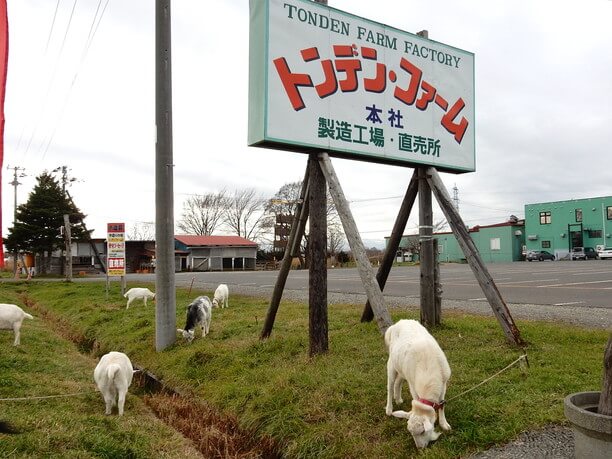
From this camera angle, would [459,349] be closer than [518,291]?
Yes

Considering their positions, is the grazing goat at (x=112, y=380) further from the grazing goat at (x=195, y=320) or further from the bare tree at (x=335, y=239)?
the bare tree at (x=335, y=239)

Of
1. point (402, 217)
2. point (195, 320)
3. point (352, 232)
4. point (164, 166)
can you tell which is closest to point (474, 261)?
point (402, 217)

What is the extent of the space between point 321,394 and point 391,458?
1.47 meters

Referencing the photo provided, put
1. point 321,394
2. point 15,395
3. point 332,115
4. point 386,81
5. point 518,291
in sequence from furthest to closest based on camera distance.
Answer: point 518,291
point 386,81
point 332,115
point 15,395
point 321,394

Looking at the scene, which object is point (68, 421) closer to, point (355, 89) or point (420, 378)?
point (420, 378)

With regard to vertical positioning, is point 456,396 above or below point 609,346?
below

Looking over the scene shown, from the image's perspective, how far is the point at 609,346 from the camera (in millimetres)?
3264

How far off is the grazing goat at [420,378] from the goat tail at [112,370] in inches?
137

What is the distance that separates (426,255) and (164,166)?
535 centimetres

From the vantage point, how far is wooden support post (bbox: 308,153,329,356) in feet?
22.8

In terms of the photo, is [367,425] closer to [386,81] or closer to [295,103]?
[295,103]

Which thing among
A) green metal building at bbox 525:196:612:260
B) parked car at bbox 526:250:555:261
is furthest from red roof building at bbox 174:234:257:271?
green metal building at bbox 525:196:612:260

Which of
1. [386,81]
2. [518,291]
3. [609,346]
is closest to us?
[609,346]

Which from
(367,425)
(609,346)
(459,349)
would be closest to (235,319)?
(459,349)
